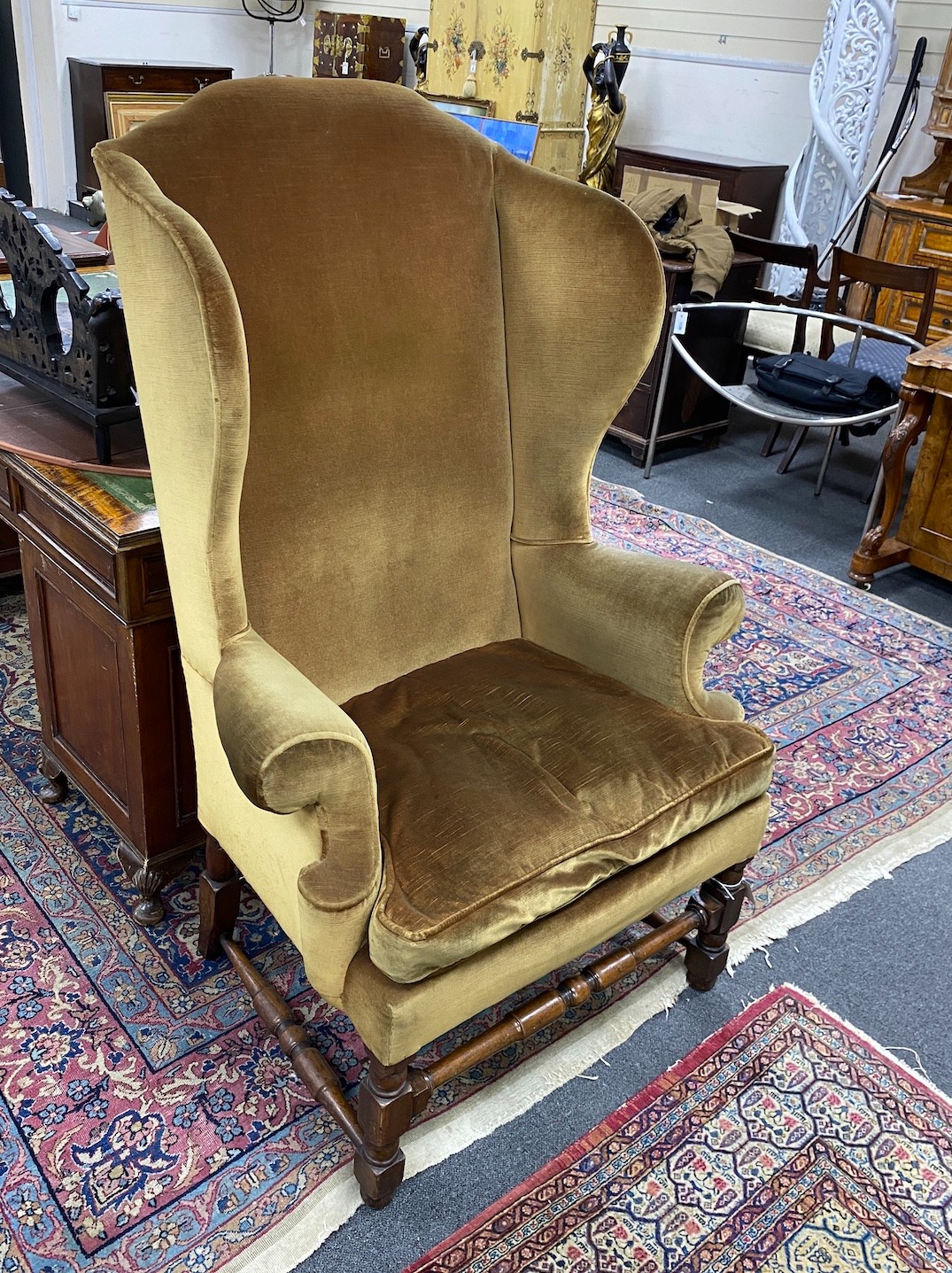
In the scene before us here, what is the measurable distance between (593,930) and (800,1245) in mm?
508

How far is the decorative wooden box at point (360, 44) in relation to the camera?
7344 millimetres

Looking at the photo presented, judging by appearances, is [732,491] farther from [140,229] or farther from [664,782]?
[140,229]

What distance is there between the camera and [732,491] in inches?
157

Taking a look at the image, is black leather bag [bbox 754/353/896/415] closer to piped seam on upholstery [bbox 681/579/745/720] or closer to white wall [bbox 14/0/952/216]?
piped seam on upholstery [bbox 681/579/745/720]

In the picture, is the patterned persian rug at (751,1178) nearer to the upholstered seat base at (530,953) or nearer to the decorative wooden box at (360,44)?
the upholstered seat base at (530,953)

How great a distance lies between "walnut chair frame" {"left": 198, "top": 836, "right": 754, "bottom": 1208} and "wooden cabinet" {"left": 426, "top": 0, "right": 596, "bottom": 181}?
4.14 m

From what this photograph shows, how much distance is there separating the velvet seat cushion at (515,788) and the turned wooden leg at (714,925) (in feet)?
0.67

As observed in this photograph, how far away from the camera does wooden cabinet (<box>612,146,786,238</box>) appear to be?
5.44 m

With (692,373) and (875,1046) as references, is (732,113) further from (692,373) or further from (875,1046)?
(875,1046)

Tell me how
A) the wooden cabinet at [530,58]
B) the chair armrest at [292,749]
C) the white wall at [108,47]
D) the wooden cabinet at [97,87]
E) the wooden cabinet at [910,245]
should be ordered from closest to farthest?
the chair armrest at [292,749]
the wooden cabinet at [910,245]
the wooden cabinet at [530,58]
the wooden cabinet at [97,87]
the white wall at [108,47]

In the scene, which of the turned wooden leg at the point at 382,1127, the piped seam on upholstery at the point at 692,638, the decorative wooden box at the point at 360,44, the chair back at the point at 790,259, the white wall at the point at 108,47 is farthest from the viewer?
the decorative wooden box at the point at 360,44

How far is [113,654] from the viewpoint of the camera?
1.74 m

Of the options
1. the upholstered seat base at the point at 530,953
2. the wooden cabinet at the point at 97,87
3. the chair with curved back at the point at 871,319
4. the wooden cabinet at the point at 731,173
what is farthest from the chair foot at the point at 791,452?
the wooden cabinet at the point at 97,87

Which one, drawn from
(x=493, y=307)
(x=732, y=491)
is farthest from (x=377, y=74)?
(x=493, y=307)
